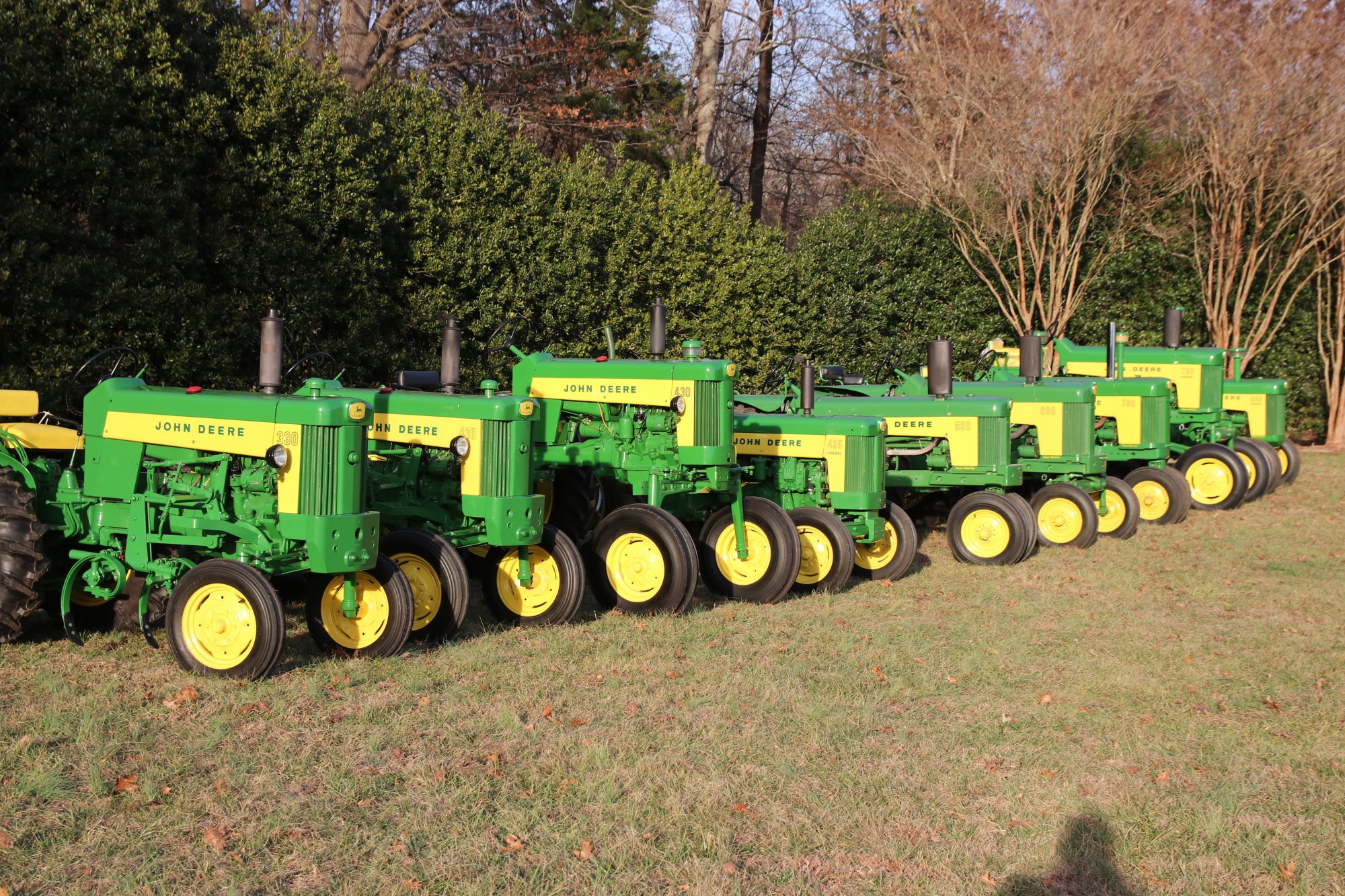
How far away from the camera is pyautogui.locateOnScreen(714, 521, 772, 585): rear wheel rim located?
24.1ft

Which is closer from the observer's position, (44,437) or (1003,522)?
(44,437)

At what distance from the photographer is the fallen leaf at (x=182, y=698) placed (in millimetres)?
4859

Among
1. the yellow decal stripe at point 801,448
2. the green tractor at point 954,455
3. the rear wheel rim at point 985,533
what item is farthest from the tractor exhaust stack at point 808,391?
the rear wheel rim at point 985,533

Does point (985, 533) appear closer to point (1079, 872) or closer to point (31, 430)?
point (1079, 872)

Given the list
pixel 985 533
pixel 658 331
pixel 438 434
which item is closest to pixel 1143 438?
pixel 985 533

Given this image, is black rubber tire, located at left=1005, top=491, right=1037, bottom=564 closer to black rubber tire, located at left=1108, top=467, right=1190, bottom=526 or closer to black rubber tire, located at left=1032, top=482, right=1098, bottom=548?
black rubber tire, located at left=1032, top=482, right=1098, bottom=548

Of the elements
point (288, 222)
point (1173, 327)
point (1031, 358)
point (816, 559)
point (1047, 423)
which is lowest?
point (816, 559)

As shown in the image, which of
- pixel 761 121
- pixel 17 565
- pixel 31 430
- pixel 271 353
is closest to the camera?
pixel 17 565

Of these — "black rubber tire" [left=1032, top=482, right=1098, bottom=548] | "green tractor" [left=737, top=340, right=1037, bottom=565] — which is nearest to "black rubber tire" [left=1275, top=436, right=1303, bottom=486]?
"black rubber tire" [left=1032, top=482, right=1098, bottom=548]

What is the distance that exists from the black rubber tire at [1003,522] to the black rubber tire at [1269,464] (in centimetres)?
513

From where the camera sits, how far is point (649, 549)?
6883mm

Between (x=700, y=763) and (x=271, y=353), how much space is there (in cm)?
272

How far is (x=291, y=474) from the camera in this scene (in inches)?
209

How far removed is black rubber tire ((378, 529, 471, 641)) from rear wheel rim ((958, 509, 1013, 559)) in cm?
438
